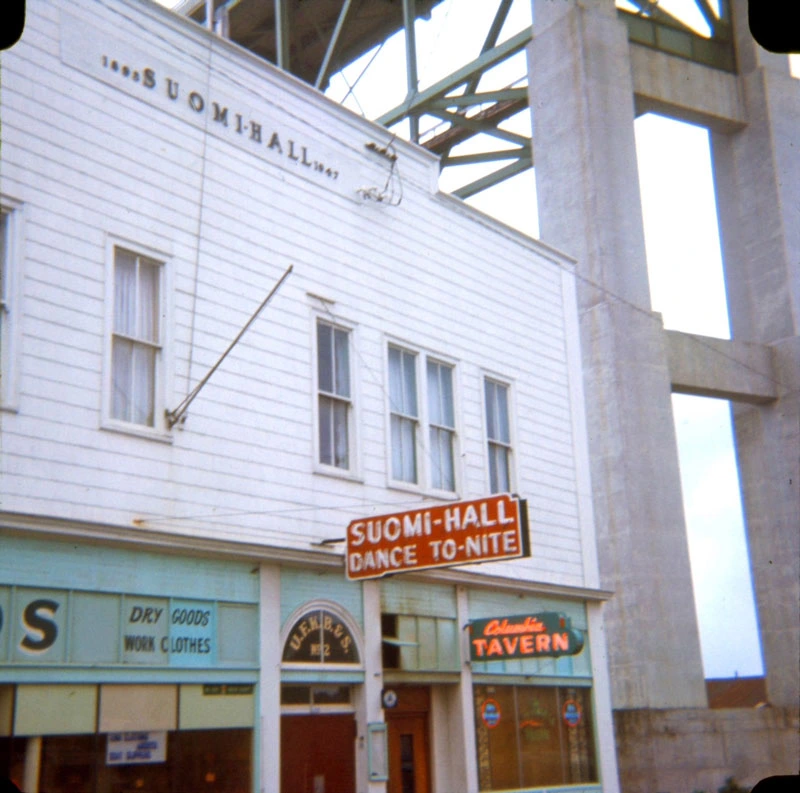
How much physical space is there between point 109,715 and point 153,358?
3982mm

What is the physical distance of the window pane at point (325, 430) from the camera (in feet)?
49.1

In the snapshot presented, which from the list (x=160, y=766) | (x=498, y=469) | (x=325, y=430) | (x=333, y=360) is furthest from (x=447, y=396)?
(x=160, y=766)

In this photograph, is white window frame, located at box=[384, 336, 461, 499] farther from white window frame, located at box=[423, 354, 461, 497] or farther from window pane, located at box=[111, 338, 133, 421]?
window pane, located at box=[111, 338, 133, 421]

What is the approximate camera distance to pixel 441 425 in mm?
16984

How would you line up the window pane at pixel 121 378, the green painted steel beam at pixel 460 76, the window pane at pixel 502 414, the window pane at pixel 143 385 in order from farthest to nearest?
the green painted steel beam at pixel 460 76
the window pane at pixel 502 414
the window pane at pixel 143 385
the window pane at pixel 121 378

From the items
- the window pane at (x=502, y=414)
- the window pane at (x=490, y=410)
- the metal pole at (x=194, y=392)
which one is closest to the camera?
the metal pole at (x=194, y=392)

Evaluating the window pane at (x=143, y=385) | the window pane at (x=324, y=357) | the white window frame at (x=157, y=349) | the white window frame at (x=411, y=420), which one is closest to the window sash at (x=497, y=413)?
the white window frame at (x=411, y=420)

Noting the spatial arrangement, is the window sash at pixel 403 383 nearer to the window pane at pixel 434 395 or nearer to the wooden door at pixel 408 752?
the window pane at pixel 434 395

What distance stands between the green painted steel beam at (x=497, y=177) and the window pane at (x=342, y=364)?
17.6 m

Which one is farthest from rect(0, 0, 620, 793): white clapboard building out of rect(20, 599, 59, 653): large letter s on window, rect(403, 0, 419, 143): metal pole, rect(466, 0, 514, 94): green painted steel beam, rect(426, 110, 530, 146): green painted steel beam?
rect(426, 110, 530, 146): green painted steel beam

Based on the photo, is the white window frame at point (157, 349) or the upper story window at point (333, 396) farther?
the upper story window at point (333, 396)

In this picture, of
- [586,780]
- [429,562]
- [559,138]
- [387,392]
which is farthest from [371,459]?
[559,138]

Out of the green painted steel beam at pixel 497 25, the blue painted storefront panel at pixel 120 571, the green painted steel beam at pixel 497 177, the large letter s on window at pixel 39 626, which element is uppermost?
the green painted steel beam at pixel 497 25

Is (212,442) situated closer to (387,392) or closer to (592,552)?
(387,392)
